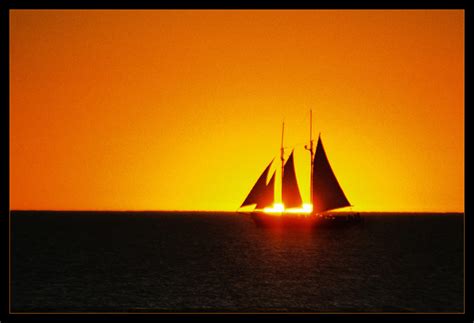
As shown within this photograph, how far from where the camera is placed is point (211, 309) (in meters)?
36.7

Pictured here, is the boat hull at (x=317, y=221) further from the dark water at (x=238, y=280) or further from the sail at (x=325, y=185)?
the dark water at (x=238, y=280)

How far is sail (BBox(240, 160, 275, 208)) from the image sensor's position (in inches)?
3388

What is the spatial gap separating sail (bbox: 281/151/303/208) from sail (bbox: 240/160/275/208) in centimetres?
511

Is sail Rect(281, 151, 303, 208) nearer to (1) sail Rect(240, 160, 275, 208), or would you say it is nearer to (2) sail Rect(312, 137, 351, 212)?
(2) sail Rect(312, 137, 351, 212)

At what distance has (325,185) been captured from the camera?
8650cm

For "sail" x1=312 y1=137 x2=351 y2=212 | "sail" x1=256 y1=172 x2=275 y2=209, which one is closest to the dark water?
"sail" x1=312 y1=137 x2=351 y2=212

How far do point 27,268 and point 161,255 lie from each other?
57.0ft

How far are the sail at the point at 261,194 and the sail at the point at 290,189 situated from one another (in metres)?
5.11

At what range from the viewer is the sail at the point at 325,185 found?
8569 centimetres

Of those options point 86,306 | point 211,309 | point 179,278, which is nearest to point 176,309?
point 211,309

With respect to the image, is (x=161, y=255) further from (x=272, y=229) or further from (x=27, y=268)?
(x=272, y=229)

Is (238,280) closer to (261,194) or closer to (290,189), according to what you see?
(261,194)

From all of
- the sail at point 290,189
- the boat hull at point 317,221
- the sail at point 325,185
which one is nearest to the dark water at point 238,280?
the sail at point 325,185

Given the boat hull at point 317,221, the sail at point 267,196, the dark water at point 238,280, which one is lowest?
the dark water at point 238,280
